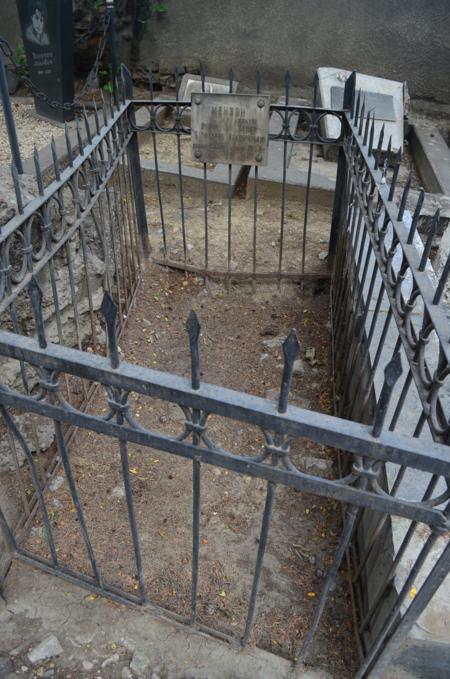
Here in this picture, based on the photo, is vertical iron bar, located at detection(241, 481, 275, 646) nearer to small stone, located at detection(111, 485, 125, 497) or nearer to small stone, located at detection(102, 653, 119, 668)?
small stone, located at detection(102, 653, 119, 668)

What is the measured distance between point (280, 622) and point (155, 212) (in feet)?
13.4

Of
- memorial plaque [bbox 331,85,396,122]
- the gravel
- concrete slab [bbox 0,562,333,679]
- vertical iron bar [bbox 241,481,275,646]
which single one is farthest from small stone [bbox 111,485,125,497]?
memorial plaque [bbox 331,85,396,122]

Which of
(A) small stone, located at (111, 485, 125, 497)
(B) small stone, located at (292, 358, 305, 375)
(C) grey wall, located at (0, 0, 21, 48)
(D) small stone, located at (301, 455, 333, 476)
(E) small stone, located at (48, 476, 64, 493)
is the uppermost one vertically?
(C) grey wall, located at (0, 0, 21, 48)

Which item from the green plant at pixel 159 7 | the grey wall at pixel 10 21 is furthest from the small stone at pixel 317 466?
the grey wall at pixel 10 21

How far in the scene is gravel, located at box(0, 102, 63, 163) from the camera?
583 cm

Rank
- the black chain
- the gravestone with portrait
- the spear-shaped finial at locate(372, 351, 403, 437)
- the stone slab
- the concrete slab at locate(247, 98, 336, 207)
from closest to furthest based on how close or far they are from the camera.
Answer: the spear-shaped finial at locate(372, 351, 403, 437)
the black chain
the concrete slab at locate(247, 98, 336, 207)
the stone slab
the gravestone with portrait

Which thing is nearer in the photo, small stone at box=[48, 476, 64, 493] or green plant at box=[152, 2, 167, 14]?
small stone at box=[48, 476, 64, 493]

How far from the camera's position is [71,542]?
2.29 meters

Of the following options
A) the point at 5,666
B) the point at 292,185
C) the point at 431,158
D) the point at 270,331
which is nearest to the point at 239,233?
the point at 292,185

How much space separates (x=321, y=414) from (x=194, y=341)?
332 millimetres

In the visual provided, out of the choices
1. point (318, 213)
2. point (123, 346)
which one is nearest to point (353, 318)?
point (123, 346)

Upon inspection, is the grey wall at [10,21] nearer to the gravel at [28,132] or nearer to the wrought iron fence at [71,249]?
the gravel at [28,132]

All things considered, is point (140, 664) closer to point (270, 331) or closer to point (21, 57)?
point (270, 331)

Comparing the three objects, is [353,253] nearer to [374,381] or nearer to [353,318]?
[353,318]
